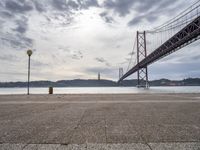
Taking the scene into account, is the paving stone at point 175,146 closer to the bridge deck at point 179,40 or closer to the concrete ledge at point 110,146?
the concrete ledge at point 110,146

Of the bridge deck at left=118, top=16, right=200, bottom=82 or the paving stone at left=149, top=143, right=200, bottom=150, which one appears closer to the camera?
the paving stone at left=149, top=143, right=200, bottom=150

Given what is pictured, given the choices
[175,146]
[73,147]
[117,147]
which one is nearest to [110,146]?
[117,147]

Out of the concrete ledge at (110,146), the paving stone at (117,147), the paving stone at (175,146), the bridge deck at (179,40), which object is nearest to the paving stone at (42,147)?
the concrete ledge at (110,146)

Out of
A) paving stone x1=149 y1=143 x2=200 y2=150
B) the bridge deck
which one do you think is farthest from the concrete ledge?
the bridge deck

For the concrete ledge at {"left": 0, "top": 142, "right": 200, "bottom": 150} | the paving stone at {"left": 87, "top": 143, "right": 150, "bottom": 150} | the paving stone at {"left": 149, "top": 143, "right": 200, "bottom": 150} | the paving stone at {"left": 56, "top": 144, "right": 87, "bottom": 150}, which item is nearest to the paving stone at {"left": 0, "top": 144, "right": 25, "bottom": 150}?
the concrete ledge at {"left": 0, "top": 142, "right": 200, "bottom": 150}

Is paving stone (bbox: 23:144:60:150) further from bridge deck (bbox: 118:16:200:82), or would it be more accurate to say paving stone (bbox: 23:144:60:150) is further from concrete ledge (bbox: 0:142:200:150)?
bridge deck (bbox: 118:16:200:82)

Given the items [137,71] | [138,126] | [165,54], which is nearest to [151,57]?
[165,54]

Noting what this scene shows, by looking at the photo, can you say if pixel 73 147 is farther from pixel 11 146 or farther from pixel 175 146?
pixel 175 146

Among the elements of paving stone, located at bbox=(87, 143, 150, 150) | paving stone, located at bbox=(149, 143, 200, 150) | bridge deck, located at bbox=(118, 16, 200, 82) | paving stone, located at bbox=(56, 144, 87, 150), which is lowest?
paving stone, located at bbox=(56, 144, 87, 150)

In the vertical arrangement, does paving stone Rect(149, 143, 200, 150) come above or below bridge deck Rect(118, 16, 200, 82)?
below

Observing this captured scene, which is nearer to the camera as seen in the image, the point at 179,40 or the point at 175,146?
the point at 175,146

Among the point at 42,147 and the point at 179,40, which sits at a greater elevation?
the point at 179,40

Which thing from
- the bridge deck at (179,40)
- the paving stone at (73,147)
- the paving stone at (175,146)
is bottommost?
the paving stone at (73,147)

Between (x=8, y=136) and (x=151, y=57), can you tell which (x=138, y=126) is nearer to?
(x=8, y=136)
